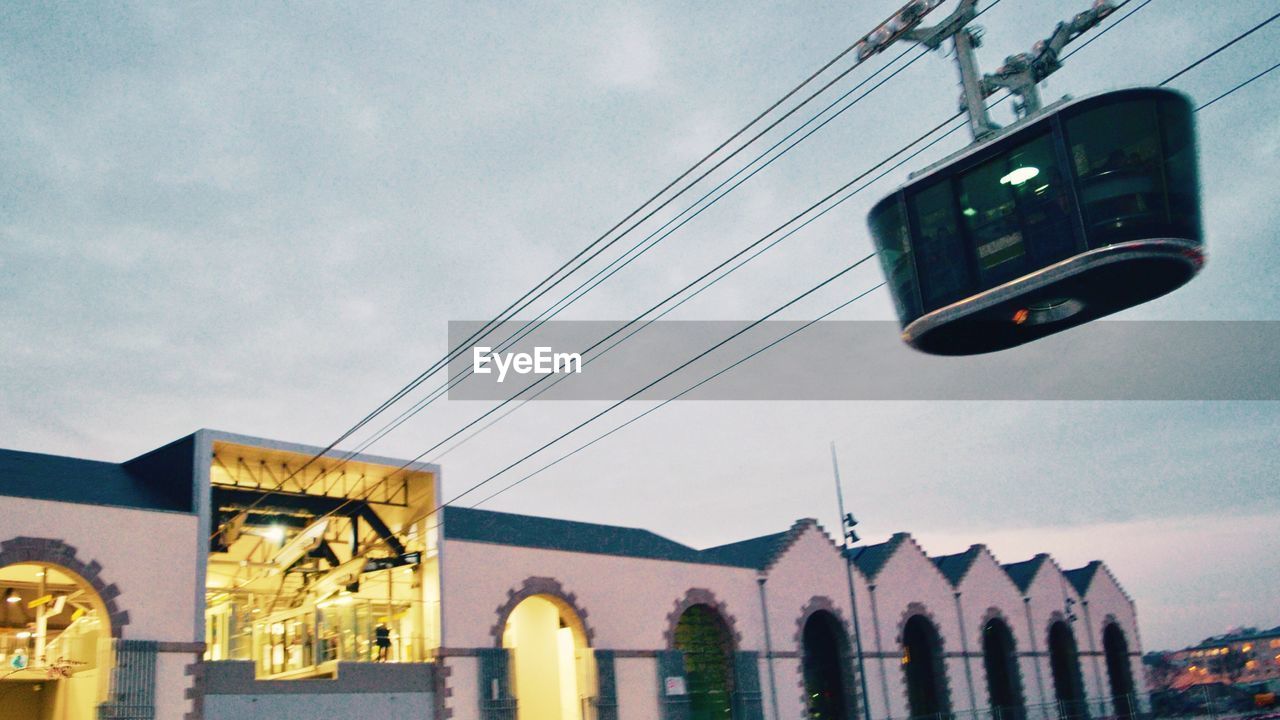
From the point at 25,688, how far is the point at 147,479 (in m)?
7.55

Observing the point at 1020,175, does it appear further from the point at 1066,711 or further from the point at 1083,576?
the point at 1083,576

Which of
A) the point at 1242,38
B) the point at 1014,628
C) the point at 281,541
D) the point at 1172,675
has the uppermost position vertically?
the point at 1242,38

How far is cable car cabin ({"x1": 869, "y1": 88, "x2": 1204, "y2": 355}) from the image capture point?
12.5m

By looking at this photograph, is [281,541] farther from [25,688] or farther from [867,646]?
[867,646]

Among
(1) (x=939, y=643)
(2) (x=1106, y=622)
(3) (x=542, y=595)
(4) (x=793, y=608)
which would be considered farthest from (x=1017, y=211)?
(2) (x=1106, y=622)

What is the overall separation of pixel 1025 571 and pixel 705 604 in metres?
21.2

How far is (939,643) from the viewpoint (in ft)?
133

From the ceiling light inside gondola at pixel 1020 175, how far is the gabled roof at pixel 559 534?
20.5 m

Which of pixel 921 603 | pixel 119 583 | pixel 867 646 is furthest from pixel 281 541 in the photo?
pixel 921 603

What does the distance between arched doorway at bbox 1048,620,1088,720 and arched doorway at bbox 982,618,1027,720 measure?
273 cm

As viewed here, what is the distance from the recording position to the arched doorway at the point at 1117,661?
50219 millimetres

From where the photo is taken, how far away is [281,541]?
29.3 metres

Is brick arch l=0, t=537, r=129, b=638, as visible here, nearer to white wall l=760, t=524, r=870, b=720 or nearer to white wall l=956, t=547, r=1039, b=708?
white wall l=760, t=524, r=870, b=720

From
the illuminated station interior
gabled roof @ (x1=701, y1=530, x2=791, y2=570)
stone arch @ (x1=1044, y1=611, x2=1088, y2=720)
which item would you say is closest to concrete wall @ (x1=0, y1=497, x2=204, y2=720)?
the illuminated station interior
